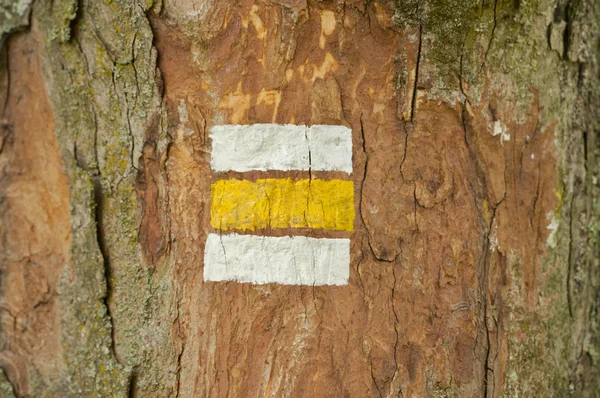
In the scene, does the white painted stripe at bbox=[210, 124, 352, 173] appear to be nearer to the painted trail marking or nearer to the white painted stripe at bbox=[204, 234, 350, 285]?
the painted trail marking

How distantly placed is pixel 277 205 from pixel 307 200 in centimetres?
8

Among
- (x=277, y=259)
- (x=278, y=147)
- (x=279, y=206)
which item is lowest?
(x=277, y=259)

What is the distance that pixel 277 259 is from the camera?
1.45m

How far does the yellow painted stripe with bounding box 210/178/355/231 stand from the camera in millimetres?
1450

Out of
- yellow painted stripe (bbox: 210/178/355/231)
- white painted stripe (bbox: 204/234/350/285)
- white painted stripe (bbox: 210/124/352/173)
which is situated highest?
white painted stripe (bbox: 210/124/352/173)

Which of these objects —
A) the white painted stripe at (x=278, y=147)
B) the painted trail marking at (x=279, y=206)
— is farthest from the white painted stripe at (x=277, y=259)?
the white painted stripe at (x=278, y=147)

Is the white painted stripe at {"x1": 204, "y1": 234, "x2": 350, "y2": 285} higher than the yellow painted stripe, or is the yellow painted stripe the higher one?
the yellow painted stripe

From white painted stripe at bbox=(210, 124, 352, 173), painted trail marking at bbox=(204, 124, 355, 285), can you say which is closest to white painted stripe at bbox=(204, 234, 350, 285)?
painted trail marking at bbox=(204, 124, 355, 285)

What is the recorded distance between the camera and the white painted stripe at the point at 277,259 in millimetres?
1450

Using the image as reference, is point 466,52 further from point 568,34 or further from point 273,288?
point 273,288

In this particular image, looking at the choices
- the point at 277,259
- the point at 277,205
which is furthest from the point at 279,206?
the point at 277,259

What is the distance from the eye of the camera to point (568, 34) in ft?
4.74

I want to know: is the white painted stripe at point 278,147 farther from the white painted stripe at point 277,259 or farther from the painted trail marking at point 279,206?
the white painted stripe at point 277,259

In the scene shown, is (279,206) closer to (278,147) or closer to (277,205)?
(277,205)
